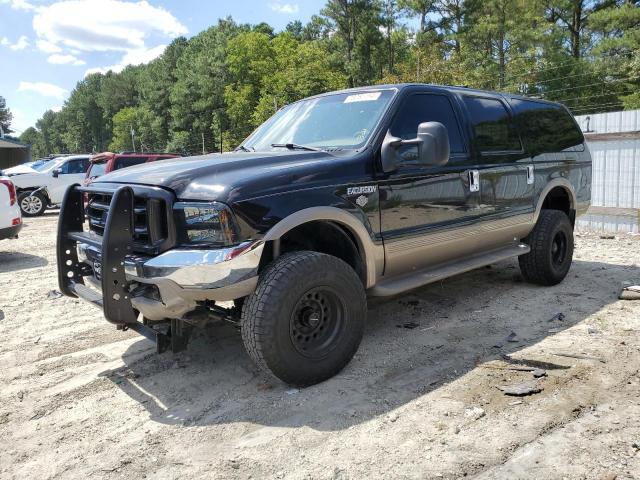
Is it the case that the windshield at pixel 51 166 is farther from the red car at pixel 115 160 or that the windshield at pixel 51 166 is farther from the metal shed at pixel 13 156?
the metal shed at pixel 13 156

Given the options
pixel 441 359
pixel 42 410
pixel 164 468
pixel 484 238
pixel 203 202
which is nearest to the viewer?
pixel 164 468

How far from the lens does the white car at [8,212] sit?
8.00m

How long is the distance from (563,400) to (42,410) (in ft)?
10.6

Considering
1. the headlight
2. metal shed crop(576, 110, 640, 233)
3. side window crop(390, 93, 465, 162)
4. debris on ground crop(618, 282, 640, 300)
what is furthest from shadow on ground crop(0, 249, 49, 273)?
metal shed crop(576, 110, 640, 233)

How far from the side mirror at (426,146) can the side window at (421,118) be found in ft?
0.67

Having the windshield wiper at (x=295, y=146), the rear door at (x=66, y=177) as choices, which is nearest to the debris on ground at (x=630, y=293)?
the windshield wiper at (x=295, y=146)

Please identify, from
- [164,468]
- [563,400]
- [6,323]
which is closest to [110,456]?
[164,468]

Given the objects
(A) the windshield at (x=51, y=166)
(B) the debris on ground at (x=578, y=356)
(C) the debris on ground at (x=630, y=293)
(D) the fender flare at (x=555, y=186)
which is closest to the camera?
(B) the debris on ground at (x=578, y=356)

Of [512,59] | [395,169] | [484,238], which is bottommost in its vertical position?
[484,238]

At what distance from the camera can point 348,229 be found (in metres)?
3.79

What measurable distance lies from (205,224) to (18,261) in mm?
6765

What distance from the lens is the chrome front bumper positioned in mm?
3072

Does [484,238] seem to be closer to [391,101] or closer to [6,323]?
[391,101]

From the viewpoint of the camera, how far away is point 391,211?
3969 mm
